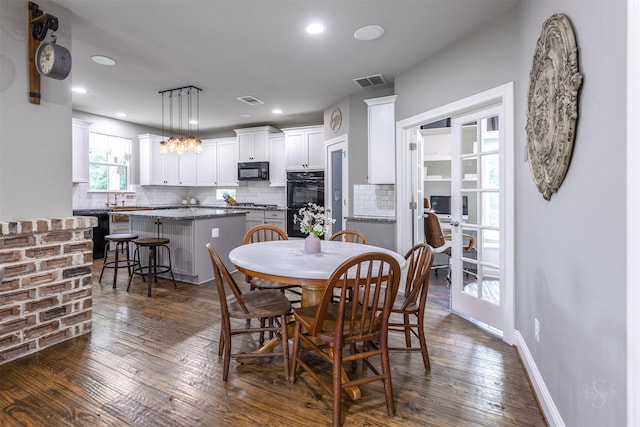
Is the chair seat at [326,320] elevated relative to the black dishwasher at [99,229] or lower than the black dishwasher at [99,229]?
lower

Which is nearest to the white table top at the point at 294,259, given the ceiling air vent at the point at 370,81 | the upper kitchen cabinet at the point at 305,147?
the ceiling air vent at the point at 370,81

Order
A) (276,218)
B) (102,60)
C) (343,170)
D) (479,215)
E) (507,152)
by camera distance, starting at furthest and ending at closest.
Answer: (276,218)
(343,170)
(102,60)
(479,215)
(507,152)

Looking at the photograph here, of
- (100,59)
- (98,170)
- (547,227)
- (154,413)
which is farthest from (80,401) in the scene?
(98,170)

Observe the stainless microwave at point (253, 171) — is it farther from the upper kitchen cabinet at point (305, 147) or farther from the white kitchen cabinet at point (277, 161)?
the upper kitchen cabinet at point (305, 147)

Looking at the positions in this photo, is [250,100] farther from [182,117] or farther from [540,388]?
[540,388]

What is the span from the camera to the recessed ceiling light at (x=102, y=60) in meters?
3.51

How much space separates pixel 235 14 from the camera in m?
2.66

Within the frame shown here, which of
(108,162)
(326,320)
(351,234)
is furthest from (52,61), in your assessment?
(108,162)

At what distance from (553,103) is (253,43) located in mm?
2692

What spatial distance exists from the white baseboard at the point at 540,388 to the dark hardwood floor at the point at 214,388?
0.05 m

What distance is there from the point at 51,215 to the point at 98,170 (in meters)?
4.41

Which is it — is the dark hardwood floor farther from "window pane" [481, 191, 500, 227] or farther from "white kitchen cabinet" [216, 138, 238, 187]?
"white kitchen cabinet" [216, 138, 238, 187]

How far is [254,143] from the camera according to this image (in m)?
6.85
